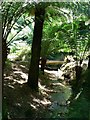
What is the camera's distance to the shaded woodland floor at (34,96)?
250cm

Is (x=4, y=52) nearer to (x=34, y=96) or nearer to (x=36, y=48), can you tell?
(x=36, y=48)

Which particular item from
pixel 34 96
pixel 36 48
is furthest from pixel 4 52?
pixel 34 96

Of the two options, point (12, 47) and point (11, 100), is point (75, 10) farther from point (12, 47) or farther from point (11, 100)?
point (11, 100)

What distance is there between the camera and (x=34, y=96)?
8.29 ft

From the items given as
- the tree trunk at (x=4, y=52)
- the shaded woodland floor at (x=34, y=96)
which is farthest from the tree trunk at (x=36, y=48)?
the tree trunk at (x=4, y=52)

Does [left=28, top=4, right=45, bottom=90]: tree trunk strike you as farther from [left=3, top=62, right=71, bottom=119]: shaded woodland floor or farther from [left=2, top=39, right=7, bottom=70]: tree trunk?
[left=2, top=39, right=7, bottom=70]: tree trunk

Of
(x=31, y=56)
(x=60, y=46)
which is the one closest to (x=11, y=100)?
(x=31, y=56)

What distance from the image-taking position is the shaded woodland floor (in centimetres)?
250

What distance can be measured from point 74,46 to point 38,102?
0.48 meters

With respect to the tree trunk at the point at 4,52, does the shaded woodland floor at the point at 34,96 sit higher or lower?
lower

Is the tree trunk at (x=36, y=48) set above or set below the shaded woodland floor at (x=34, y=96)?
above

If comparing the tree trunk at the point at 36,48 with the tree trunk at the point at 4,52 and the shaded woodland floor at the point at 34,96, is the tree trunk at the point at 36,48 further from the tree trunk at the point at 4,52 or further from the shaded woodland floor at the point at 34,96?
the tree trunk at the point at 4,52

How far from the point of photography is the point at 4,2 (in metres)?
2.44

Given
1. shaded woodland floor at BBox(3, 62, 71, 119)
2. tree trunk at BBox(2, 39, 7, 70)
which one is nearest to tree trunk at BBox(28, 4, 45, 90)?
shaded woodland floor at BBox(3, 62, 71, 119)
